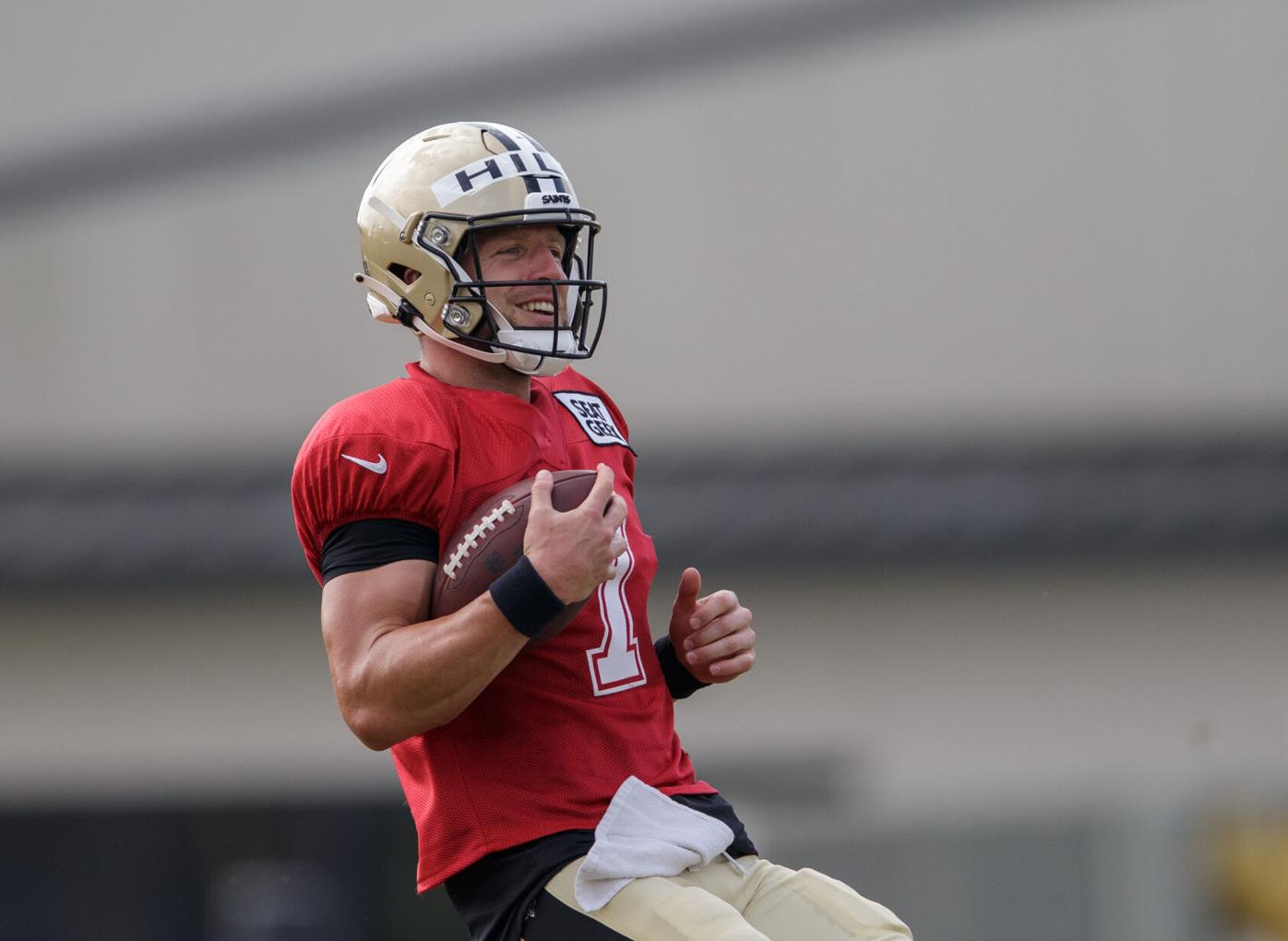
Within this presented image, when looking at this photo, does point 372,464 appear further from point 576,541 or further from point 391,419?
point 576,541

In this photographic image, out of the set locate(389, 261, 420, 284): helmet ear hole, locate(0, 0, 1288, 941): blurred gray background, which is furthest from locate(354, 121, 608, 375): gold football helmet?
locate(0, 0, 1288, 941): blurred gray background

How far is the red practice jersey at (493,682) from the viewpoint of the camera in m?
2.57

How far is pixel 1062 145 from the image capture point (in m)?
8.33

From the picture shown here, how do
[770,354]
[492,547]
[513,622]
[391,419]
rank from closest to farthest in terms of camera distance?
[513,622] → [492,547] → [391,419] → [770,354]

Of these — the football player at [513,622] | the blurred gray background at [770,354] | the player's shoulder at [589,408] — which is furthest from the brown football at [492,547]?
the blurred gray background at [770,354]

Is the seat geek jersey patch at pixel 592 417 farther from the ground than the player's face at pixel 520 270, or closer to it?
closer to it

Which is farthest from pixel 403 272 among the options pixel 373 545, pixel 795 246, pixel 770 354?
pixel 795 246

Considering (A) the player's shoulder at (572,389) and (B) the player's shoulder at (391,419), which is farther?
(A) the player's shoulder at (572,389)

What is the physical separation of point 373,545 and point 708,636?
0.62 meters

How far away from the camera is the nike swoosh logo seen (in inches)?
100

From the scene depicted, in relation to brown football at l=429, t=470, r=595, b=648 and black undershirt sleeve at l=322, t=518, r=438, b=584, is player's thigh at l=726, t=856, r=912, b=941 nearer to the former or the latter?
brown football at l=429, t=470, r=595, b=648

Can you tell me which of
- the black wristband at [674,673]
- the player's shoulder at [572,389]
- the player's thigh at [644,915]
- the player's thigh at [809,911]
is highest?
Result: the player's shoulder at [572,389]

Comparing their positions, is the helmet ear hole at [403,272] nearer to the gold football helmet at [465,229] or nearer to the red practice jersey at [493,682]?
the gold football helmet at [465,229]

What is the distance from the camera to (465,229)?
9.11 ft
